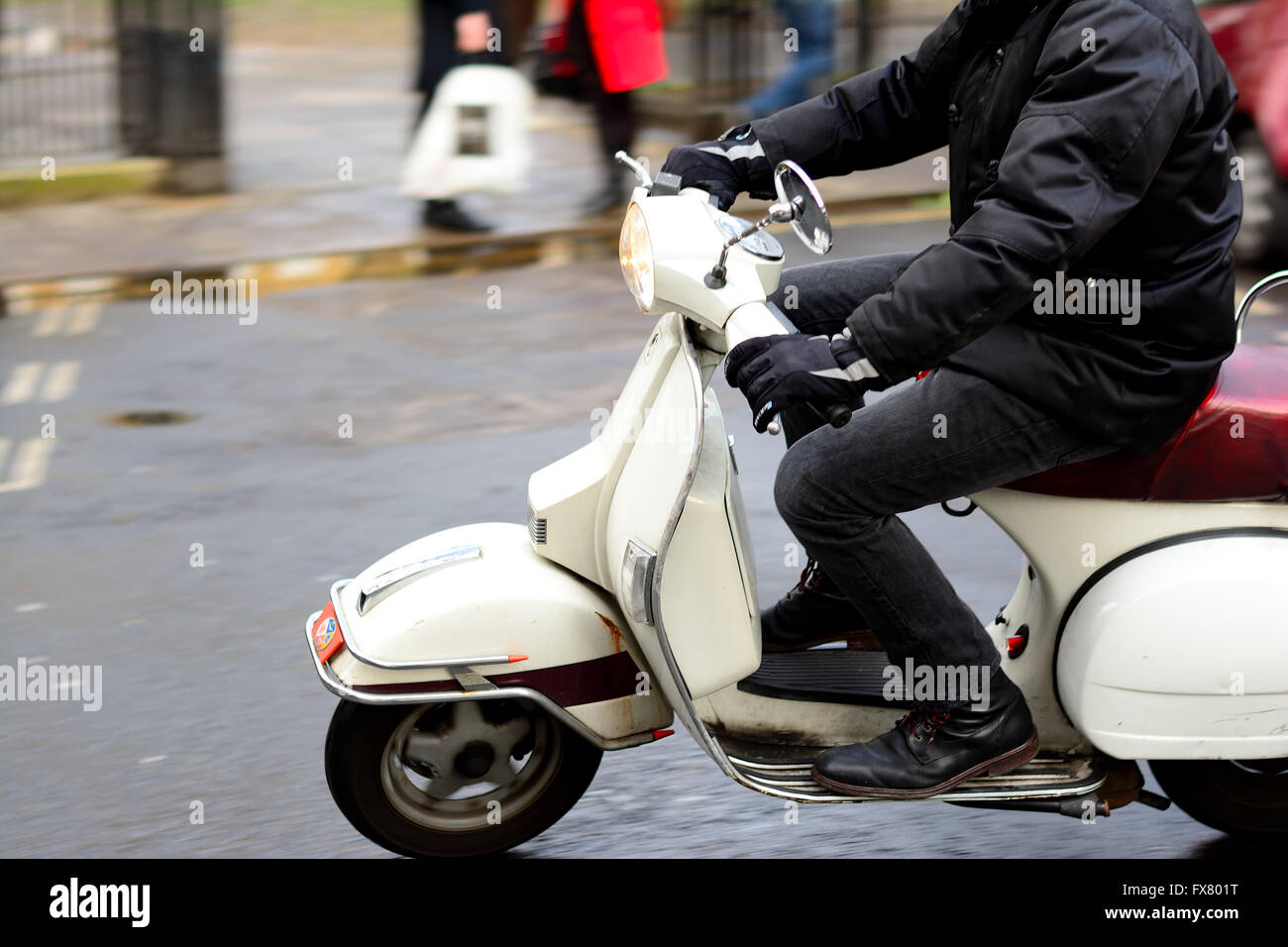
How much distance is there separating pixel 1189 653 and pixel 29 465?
4324mm

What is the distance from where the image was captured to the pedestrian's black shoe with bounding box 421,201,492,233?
389 inches

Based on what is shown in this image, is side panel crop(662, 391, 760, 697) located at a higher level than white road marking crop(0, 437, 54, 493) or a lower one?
higher

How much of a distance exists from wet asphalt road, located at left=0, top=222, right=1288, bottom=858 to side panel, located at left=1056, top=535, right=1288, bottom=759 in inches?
17.7

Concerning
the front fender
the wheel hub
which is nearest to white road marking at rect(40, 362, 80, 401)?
the front fender

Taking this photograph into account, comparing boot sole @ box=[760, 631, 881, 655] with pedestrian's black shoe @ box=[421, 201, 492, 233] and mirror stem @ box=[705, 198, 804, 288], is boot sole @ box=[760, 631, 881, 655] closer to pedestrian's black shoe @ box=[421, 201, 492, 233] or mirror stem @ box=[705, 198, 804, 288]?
mirror stem @ box=[705, 198, 804, 288]

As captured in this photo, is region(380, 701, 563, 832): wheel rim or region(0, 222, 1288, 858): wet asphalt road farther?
region(0, 222, 1288, 858): wet asphalt road

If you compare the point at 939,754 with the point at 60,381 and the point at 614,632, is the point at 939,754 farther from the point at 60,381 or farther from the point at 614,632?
the point at 60,381

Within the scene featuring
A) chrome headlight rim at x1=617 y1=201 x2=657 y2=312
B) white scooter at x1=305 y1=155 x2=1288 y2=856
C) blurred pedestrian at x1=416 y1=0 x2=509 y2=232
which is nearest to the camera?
chrome headlight rim at x1=617 y1=201 x2=657 y2=312

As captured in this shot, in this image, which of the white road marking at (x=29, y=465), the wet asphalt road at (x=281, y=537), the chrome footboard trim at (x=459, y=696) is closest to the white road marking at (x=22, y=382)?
the wet asphalt road at (x=281, y=537)

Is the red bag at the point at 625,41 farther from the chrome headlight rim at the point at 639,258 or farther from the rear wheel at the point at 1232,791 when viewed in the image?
the rear wheel at the point at 1232,791

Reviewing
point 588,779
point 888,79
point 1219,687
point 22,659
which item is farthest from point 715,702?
point 22,659

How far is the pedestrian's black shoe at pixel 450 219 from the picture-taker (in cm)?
988

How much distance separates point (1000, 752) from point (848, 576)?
1.55 feet

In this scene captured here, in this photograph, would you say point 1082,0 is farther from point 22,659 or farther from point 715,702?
point 22,659
